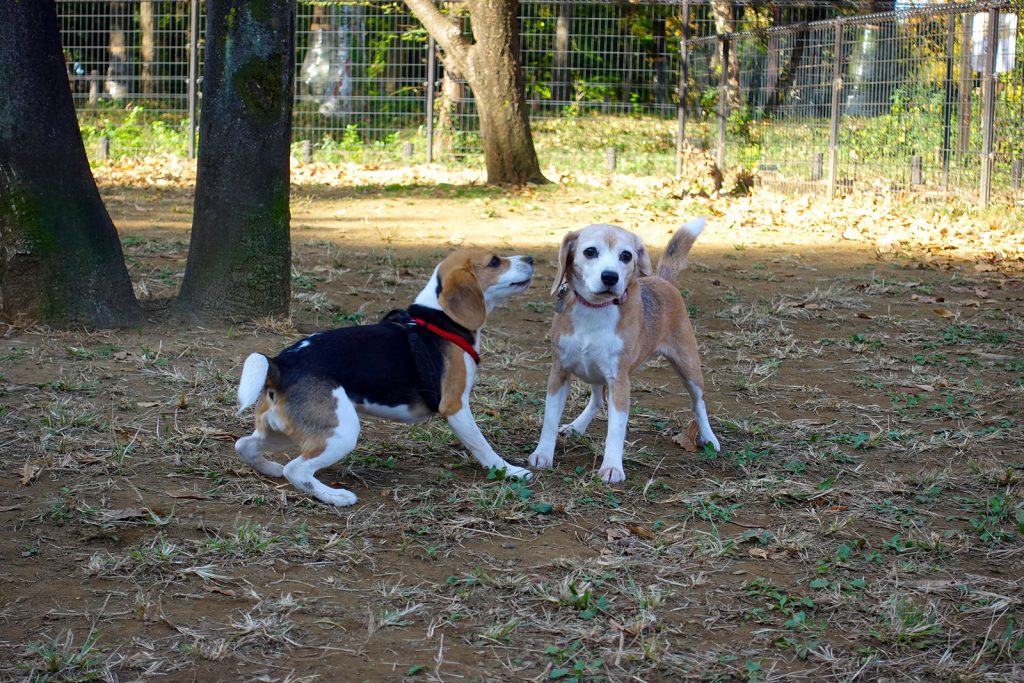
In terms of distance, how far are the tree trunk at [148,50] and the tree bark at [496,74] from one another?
5.76 metres

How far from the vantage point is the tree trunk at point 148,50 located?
18.8m

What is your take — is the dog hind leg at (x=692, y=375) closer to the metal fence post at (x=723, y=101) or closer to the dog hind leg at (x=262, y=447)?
the dog hind leg at (x=262, y=447)

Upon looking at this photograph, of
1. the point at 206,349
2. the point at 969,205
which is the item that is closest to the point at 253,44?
the point at 206,349

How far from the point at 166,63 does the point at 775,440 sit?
16.1 m

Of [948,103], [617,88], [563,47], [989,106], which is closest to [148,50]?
[563,47]

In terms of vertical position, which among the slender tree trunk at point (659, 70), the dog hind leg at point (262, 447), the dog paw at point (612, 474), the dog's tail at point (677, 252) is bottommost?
the dog paw at point (612, 474)

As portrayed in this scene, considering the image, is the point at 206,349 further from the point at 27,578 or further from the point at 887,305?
the point at 887,305

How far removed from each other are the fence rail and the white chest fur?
30.3ft

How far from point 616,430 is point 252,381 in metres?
1.62

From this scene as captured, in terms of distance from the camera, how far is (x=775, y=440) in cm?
539

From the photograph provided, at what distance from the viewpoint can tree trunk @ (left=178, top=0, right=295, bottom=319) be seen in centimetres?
672

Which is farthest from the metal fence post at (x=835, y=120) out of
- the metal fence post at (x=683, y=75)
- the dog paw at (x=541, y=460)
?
the dog paw at (x=541, y=460)

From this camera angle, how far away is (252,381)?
4098mm

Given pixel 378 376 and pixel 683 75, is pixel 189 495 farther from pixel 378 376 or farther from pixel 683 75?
pixel 683 75
